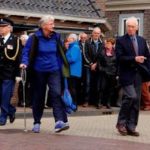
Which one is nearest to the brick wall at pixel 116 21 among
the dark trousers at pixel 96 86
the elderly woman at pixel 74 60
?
the dark trousers at pixel 96 86

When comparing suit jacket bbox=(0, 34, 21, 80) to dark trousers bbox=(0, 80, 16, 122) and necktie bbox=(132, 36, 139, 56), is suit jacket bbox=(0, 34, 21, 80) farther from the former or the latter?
necktie bbox=(132, 36, 139, 56)

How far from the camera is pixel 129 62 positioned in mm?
10695

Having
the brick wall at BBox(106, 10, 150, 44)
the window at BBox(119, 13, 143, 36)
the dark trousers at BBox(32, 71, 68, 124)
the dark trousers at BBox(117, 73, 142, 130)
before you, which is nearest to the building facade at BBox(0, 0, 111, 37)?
the brick wall at BBox(106, 10, 150, 44)

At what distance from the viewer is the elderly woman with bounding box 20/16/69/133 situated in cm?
1045

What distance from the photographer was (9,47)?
461 inches

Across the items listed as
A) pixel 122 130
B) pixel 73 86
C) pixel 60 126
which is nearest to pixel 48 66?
pixel 60 126

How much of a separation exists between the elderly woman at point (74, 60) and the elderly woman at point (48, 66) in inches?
159

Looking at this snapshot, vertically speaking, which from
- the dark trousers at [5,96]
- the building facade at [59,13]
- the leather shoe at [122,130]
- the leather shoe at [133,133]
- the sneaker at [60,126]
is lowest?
the leather shoe at [133,133]

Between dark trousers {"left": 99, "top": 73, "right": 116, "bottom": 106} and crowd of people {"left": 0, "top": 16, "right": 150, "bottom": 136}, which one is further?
dark trousers {"left": 99, "top": 73, "right": 116, "bottom": 106}

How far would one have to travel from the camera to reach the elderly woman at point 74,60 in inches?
577

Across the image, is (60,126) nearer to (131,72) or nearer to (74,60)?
(131,72)

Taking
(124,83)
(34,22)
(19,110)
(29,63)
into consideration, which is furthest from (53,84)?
(34,22)

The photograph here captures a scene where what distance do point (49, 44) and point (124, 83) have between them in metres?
1.37

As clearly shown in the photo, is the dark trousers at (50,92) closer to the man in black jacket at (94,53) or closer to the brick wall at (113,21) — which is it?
the man in black jacket at (94,53)
